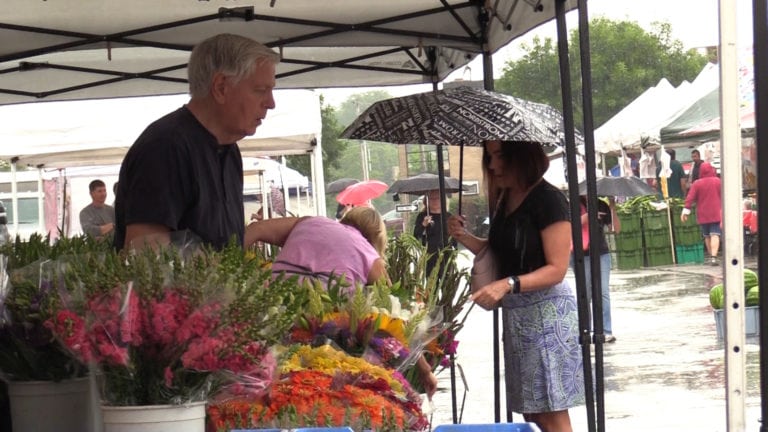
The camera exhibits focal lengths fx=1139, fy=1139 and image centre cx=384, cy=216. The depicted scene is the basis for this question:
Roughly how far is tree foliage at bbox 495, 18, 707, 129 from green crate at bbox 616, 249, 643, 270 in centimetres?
3201

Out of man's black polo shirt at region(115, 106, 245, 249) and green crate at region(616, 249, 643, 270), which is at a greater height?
man's black polo shirt at region(115, 106, 245, 249)

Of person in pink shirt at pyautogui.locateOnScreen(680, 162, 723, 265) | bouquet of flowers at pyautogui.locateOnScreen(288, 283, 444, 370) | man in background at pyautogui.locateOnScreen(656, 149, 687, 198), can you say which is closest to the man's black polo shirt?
bouquet of flowers at pyautogui.locateOnScreen(288, 283, 444, 370)

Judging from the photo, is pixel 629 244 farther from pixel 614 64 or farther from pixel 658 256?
pixel 614 64

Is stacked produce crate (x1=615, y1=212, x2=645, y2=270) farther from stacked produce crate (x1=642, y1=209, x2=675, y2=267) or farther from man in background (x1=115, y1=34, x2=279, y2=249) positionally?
man in background (x1=115, y1=34, x2=279, y2=249)

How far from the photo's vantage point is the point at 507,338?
175 inches

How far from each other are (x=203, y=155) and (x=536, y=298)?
188 cm

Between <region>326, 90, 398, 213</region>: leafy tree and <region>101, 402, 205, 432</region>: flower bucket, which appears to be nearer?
<region>101, 402, 205, 432</region>: flower bucket

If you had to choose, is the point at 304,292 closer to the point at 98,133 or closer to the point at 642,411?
the point at 642,411

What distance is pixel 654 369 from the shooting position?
9.71 meters

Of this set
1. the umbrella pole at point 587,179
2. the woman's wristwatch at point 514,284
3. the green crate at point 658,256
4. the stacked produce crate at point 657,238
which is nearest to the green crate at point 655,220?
the stacked produce crate at point 657,238

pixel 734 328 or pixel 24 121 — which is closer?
pixel 734 328

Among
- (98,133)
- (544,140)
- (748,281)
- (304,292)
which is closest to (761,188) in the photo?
(544,140)

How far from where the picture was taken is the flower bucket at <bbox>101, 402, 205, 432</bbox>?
178cm

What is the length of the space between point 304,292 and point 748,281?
6.92 meters
